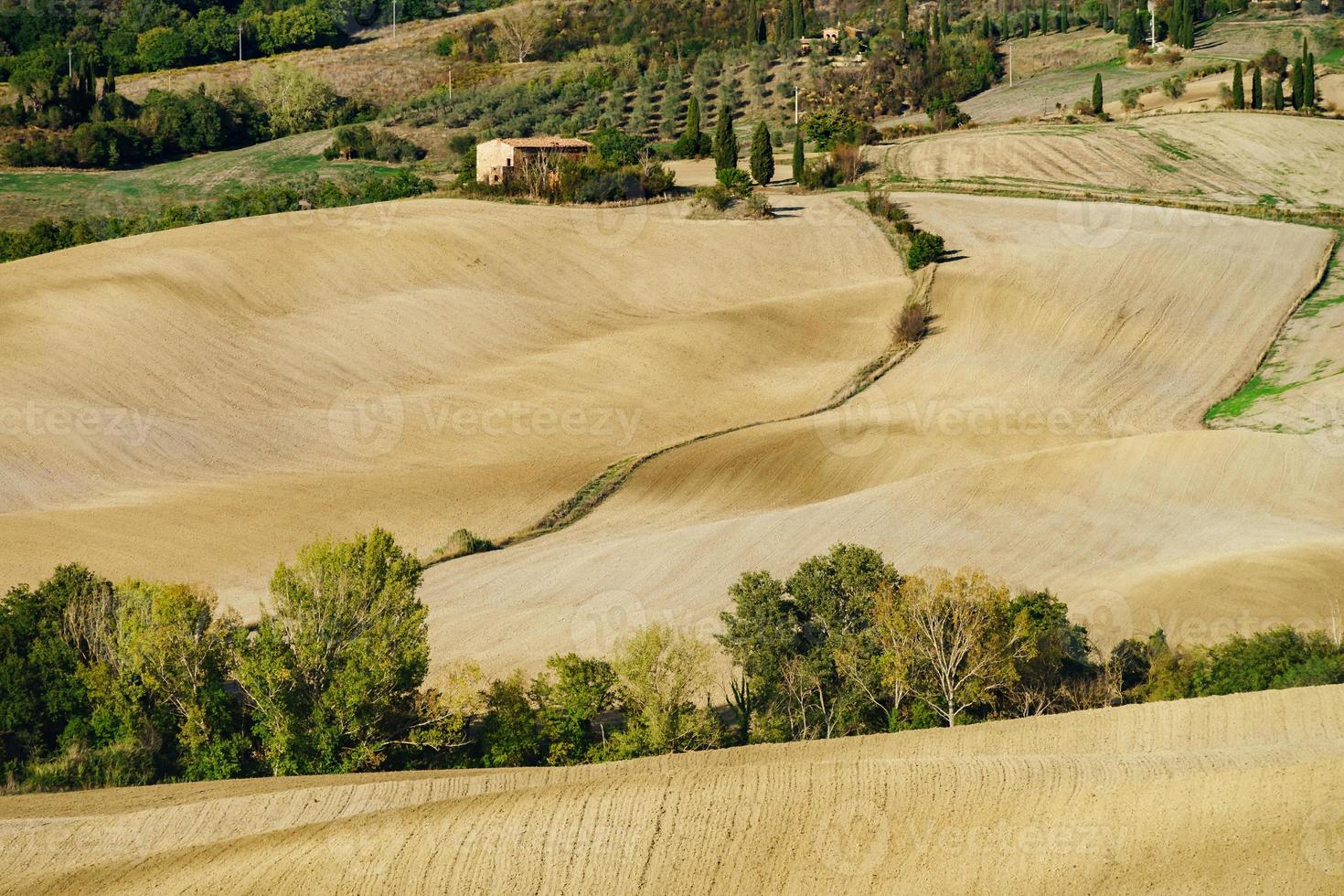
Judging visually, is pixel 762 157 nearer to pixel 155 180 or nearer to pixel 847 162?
pixel 847 162

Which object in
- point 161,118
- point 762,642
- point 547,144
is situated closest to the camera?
point 762,642

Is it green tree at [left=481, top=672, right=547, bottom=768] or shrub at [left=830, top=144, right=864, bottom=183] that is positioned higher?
shrub at [left=830, top=144, right=864, bottom=183]

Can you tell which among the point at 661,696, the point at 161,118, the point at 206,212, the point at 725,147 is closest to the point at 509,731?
the point at 661,696

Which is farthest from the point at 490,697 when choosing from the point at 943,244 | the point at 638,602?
the point at 943,244

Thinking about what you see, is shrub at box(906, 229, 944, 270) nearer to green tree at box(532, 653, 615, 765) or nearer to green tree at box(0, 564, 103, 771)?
green tree at box(532, 653, 615, 765)

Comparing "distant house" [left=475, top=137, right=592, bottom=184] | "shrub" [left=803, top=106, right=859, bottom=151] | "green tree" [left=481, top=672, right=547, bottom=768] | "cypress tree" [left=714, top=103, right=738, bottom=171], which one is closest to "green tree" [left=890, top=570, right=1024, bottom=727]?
"green tree" [left=481, top=672, right=547, bottom=768]

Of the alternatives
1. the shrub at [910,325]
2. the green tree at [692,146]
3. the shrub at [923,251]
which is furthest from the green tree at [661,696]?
the green tree at [692,146]

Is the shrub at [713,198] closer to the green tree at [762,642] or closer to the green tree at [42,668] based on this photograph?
the green tree at [762,642]
